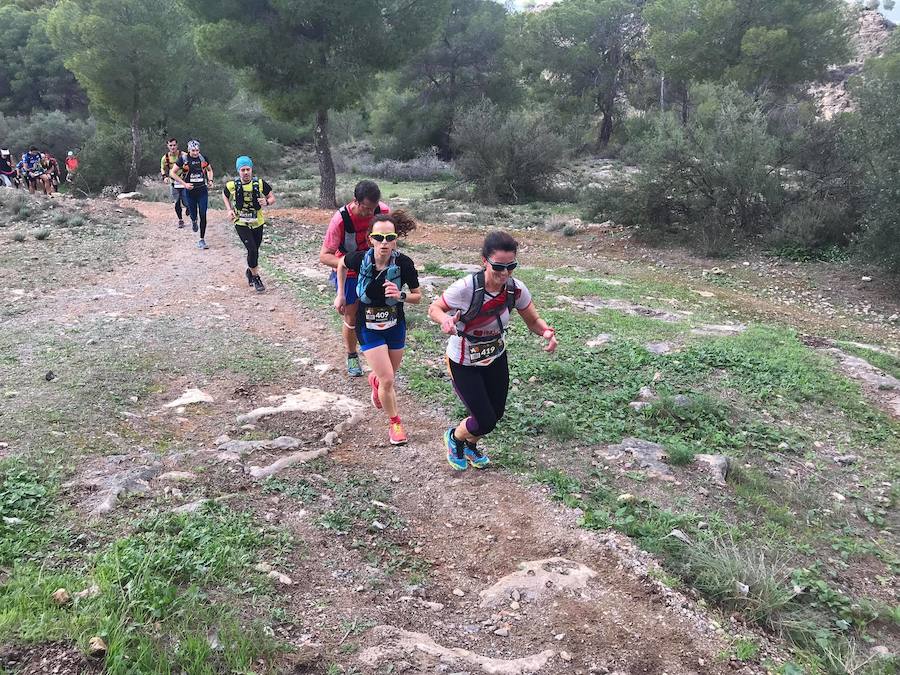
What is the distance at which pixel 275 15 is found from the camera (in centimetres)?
1612

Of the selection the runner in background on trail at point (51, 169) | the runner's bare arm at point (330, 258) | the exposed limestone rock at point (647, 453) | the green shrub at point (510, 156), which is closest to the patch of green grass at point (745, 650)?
the exposed limestone rock at point (647, 453)

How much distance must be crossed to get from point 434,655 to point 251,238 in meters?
7.09

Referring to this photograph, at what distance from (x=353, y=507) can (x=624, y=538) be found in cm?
163

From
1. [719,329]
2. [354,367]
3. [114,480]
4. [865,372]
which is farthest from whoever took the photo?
[719,329]

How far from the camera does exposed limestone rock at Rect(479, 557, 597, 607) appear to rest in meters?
3.28

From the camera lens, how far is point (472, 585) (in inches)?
135

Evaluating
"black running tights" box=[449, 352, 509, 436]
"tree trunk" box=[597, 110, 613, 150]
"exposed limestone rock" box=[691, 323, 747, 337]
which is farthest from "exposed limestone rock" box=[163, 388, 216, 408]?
"tree trunk" box=[597, 110, 613, 150]

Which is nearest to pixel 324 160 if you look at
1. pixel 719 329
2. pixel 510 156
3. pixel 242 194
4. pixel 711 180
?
pixel 510 156

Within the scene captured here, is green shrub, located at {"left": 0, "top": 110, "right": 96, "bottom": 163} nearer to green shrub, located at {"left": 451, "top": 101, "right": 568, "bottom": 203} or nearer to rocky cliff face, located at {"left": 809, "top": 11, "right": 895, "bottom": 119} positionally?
green shrub, located at {"left": 451, "top": 101, "right": 568, "bottom": 203}

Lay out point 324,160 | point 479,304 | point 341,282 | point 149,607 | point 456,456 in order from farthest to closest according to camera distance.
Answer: point 324,160 → point 341,282 → point 456,456 → point 479,304 → point 149,607

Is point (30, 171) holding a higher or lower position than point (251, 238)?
higher

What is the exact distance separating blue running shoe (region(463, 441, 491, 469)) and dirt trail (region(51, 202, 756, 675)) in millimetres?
77

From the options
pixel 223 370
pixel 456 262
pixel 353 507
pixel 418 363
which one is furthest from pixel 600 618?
pixel 456 262

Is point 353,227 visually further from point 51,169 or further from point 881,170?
point 51,169
